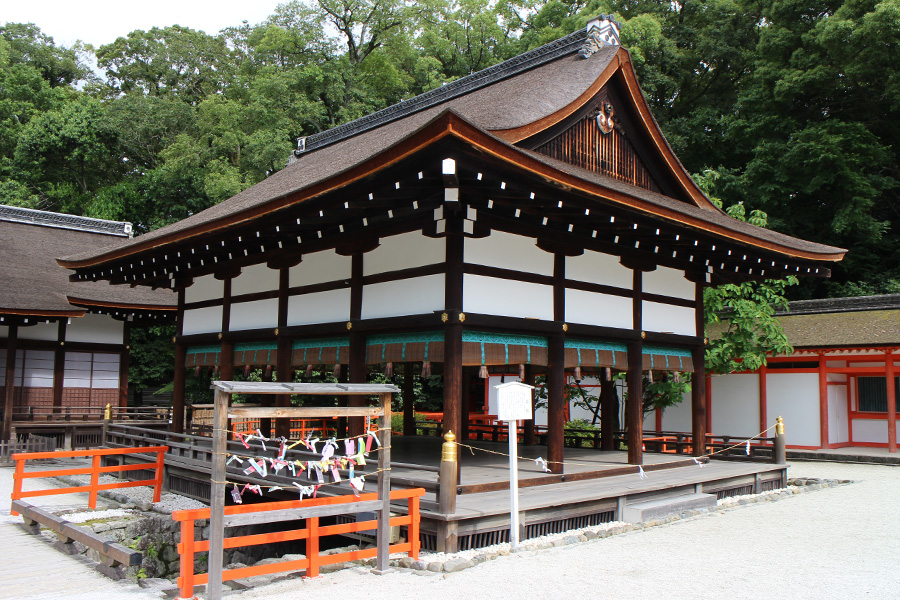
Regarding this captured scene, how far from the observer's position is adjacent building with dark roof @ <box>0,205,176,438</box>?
15875mm

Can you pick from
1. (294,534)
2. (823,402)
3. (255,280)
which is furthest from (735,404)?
(294,534)

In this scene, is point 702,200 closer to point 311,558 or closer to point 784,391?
point 784,391

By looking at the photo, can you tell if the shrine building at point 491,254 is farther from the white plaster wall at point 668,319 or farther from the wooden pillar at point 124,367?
the wooden pillar at point 124,367

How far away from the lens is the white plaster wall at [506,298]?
848 centimetres

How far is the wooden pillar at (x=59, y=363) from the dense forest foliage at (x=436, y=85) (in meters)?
11.1

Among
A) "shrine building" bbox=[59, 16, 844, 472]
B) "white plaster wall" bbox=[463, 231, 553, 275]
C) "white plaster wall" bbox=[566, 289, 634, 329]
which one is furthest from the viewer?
"white plaster wall" bbox=[566, 289, 634, 329]

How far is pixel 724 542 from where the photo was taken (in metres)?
7.57

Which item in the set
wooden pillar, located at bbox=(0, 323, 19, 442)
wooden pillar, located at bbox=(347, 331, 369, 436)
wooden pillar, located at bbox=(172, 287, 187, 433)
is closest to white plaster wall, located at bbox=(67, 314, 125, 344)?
wooden pillar, located at bbox=(0, 323, 19, 442)

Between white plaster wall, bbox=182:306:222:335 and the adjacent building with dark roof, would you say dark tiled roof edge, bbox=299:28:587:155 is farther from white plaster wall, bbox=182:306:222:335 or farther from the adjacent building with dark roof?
the adjacent building with dark roof

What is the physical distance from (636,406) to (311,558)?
6.45m

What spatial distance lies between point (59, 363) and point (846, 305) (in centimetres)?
2119

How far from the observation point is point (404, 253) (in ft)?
29.9

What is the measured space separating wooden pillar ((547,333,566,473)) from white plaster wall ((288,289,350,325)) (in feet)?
9.77

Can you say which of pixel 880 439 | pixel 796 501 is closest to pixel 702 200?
pixel 796 501
